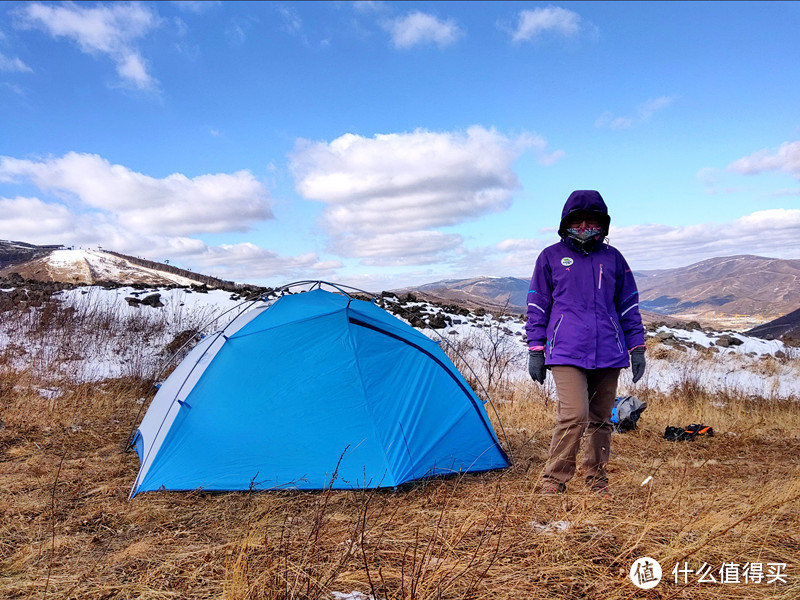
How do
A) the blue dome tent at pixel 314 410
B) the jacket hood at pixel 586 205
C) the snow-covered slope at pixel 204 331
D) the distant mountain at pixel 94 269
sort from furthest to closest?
the distant mountain at pixel 94 269 < the snow-covered slope at pixel 204 331 < the blue dome tent at pixel 314 410 < the jacket hood at pixel 586 205

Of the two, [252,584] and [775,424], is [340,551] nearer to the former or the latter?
[252,584]

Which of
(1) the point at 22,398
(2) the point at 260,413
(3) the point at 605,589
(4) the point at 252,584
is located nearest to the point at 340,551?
(4) the point at 252,584

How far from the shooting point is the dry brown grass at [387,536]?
7.39ft

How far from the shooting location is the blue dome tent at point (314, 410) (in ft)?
13.9

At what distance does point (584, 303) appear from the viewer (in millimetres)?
3666

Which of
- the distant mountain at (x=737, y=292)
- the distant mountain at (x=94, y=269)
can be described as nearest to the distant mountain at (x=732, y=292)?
the distant mountain at (x=737, y=292)

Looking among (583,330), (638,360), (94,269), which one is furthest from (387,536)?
(94,269)

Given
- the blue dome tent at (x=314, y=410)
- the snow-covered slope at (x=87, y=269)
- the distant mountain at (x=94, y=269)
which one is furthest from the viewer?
the snow-covered slope at (x=87, y=269)

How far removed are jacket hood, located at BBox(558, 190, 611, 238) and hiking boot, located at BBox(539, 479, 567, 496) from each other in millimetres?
1866

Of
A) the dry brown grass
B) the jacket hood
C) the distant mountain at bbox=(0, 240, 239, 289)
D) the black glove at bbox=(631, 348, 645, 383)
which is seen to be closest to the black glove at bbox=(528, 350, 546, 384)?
the black glove at bbox=(631, 348, 645, 383)

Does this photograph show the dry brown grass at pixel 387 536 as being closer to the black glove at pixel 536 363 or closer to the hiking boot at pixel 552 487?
the hiking boot at pixel 552 487

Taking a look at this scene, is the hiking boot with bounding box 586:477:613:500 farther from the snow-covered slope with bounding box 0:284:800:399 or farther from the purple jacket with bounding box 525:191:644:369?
the snow-covered slope with bounding box 0:284:800:399

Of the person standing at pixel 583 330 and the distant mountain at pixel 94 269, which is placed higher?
the distant mountain at pixel 94 269

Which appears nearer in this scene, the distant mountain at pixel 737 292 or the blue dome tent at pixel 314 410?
the blue dome tent at pixel 314 410
